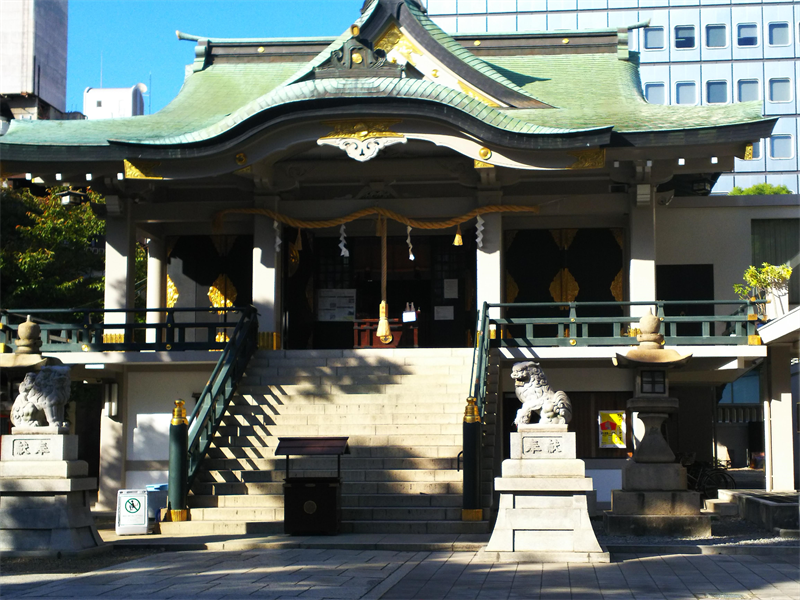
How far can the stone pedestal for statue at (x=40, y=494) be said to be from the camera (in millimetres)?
13117

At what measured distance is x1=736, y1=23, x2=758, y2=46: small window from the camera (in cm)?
6375

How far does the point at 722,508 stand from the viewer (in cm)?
1894

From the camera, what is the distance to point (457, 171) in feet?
73.5

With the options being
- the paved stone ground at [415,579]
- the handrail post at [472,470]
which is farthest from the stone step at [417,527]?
the paved stone ground at [415,579]

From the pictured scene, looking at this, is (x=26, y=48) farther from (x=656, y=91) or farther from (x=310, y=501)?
(x=310, y=501)

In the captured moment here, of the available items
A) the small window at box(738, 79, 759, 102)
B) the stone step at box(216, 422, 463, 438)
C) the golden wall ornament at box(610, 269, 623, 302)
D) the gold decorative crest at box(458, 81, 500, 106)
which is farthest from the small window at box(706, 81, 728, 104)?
the stone step at box(216, 422, 463, 438)

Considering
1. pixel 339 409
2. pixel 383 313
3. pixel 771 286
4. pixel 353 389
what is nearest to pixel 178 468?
pixel 339 409

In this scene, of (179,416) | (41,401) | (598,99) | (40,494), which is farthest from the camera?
(598,99)

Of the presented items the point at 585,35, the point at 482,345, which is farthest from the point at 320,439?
the point at 585,35

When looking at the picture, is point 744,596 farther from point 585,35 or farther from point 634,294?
point 585,35

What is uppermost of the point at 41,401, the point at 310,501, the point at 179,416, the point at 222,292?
the point at 222,292

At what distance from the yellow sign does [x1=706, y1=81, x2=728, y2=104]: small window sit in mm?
47056

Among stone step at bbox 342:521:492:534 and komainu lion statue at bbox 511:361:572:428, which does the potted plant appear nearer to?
stone step at bbox 342:521:492:534

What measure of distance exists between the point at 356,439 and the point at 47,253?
497 inches
